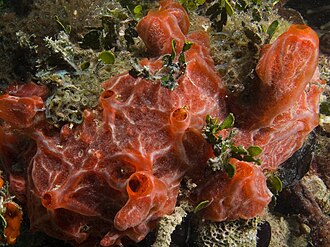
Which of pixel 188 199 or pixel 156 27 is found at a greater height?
pixel 156 27

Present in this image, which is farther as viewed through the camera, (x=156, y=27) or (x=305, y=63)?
(x=156, y=27)

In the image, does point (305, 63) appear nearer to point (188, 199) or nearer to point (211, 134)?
point (211, 134)

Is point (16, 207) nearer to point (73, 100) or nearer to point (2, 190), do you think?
point (2, 190)

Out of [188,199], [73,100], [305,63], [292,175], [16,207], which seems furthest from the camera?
[292,175]

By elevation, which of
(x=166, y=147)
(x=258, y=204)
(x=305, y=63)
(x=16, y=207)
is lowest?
(x=16, y=207)

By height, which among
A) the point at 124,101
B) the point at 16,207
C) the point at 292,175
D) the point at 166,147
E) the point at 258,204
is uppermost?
the point at 124,101

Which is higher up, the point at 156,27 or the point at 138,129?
the point at 156,27

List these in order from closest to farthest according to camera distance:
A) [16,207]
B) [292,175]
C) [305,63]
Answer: [305,63] < [16,207] < [292,175]

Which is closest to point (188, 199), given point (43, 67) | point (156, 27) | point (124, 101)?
point (124, 101)

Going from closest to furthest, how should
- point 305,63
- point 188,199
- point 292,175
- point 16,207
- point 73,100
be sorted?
1. point 305,63
2. point 73,100
3. point 188,199
4. point 16,207
5. point 292,175

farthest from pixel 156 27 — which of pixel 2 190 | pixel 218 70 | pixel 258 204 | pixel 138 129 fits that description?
pixel 2 190
